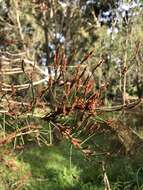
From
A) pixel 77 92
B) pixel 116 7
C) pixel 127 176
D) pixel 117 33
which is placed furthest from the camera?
pixel 117 33

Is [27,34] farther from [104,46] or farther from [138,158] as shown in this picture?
[138,158]

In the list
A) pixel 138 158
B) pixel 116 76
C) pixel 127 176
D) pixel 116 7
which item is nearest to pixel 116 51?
pixel 116 7

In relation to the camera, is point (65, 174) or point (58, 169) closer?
point (65, 174)

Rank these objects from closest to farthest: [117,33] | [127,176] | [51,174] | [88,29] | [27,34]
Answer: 1. [127,176]
2. [51,174]
3. [117,33]
4. [88,29]
5. [27,34]

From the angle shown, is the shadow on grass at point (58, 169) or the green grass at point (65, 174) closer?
the green grass at point (65, 174)

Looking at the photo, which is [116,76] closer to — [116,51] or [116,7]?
[116,51]

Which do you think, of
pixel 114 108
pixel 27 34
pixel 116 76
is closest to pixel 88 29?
pixel 116 76

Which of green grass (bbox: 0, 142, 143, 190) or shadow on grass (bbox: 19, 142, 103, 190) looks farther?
shadow on grass (bbox: 19, 142, 103, 190)

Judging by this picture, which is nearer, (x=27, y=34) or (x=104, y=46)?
(x=104, y=46)

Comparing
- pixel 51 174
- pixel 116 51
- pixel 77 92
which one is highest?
pixel 77 92

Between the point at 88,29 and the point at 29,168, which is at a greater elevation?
the point at 88,29
